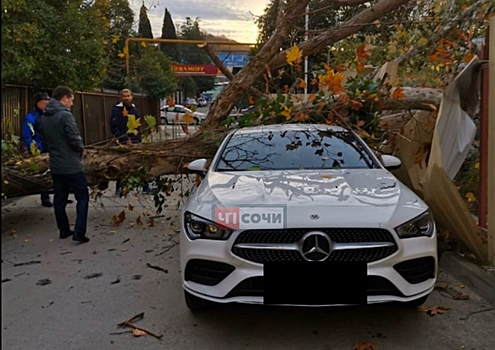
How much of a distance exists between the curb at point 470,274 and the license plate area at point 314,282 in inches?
63.1

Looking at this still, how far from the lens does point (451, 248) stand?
18.2 feet

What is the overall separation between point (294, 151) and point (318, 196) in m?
1.29

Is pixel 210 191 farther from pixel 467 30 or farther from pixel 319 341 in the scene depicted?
pixel 467 30

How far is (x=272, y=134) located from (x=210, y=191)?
1425 mm

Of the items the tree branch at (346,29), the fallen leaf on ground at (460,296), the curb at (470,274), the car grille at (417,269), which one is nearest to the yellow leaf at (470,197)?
the curb at (470,274)

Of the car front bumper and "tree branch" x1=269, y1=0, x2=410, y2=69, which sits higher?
"tree branch" x1=269, y1=0, x2=410, y2=69

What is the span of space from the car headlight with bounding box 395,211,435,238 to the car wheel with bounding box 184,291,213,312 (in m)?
1.45

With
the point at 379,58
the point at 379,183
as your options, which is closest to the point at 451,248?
the point at 379,183

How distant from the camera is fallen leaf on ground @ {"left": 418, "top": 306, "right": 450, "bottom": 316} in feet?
13.7

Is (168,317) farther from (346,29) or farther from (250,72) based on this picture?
(346,29)

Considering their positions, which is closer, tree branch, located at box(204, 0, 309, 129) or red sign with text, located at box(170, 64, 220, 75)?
tree branch, located at box(204, 0, 309, 129)

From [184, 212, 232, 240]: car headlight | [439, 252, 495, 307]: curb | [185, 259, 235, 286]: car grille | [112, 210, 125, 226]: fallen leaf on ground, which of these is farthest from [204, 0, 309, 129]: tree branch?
[185, 259, 235, 286]: car grille

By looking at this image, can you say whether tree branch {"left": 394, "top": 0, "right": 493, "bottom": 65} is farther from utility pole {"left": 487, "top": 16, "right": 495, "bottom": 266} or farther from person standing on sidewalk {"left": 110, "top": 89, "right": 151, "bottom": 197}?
person standing on sidewalk {"left": 110, "top": 89, "right": 151, "bottom": 197}

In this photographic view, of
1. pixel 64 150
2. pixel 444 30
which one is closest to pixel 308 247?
pixel 64 150
